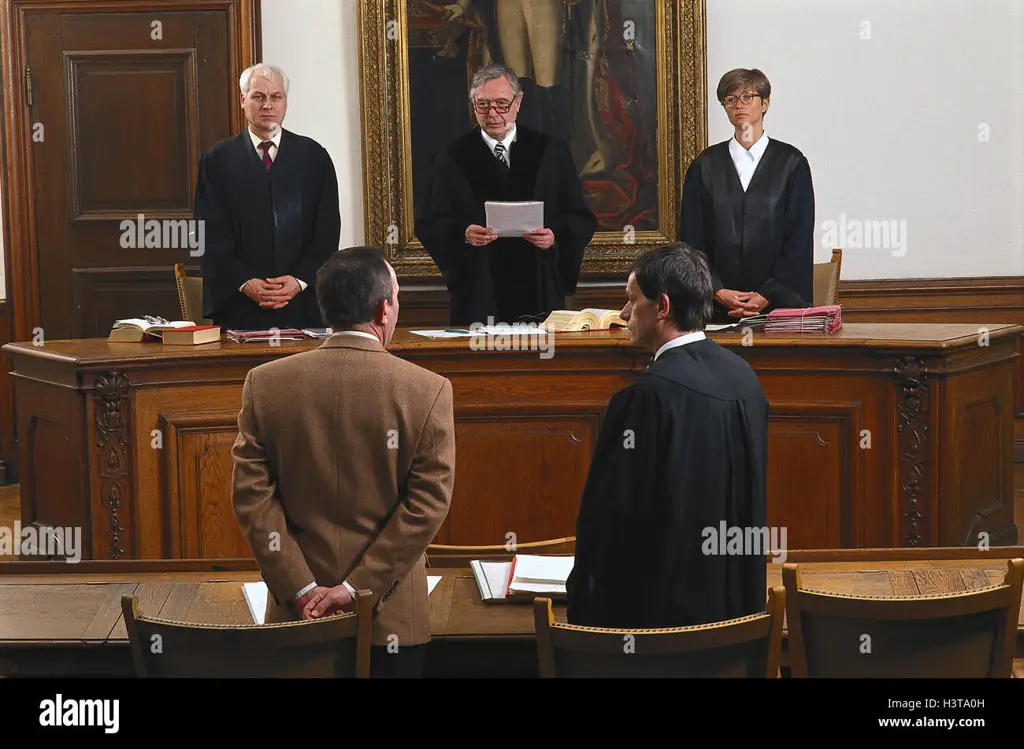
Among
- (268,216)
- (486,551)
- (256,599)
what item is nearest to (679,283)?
(486,551)

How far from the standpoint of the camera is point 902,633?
221cm

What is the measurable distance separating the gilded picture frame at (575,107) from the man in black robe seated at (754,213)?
170 cm

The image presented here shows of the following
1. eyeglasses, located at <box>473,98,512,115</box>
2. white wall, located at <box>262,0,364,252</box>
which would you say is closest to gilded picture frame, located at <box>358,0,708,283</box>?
white wall, located at <box>262,0,364,252</box>

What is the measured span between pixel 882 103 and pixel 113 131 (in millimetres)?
4585

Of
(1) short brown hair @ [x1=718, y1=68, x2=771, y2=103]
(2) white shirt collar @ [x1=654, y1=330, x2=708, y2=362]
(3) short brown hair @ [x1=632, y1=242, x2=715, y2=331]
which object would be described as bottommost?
(2) white shirt collar @ [x1=654, y1=330, x2=708, y2=362]

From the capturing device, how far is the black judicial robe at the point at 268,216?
573 cm

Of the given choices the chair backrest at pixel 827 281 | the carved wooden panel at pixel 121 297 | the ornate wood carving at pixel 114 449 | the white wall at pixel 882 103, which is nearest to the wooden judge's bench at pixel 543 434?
the ornate wood carving at pixel 114 449

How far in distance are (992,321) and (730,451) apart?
5.48 metres

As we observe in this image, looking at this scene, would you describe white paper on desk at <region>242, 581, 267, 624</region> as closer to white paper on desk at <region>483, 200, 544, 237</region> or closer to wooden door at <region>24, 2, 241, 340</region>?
white paper on desk at <region>483, 200, 544, 237</region>

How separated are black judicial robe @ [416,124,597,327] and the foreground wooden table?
2840mm

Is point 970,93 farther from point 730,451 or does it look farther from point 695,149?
point 730,451

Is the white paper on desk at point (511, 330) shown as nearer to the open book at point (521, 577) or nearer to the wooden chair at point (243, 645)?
the open book at point (521, 577)

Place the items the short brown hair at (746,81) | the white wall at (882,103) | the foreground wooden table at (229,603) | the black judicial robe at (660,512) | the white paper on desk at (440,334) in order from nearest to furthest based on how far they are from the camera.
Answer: the foreground wooden table at (229,603)
the black judicial robe at (660,512)
the white paper on desk at (440,334)
the short brown hair at (746,81)
the white wall at (882,103)

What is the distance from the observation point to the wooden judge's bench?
4742 millimetres
